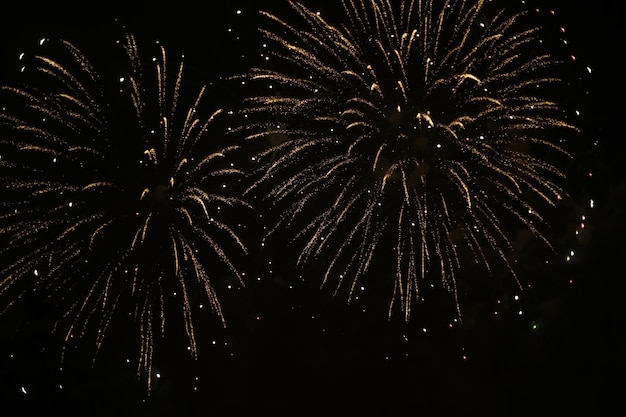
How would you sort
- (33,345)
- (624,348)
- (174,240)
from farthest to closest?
(624,348)
(33,345)
(174,240)

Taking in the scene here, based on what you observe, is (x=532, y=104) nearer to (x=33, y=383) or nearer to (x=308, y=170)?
(x=308, y=170)

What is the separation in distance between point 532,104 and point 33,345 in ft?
A: 35.5

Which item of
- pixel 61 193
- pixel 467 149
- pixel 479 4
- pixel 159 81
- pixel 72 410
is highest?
pixel 479 4

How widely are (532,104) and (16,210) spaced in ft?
25.2

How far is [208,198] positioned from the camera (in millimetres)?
10938

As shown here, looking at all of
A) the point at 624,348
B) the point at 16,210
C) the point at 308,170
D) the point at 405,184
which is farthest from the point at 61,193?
the point at 624,348

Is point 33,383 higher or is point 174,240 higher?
point 174,240

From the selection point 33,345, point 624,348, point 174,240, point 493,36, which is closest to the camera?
point 493,36

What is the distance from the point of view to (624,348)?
61.7 feet

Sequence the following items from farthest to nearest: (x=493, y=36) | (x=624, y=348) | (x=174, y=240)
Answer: (x=624, y=348) < (x=174, y=240) < (x=493, y=36)

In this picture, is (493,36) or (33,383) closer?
(493,36)

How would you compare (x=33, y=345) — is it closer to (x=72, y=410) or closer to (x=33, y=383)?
(x=33, y=383)

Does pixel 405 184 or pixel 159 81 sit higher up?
pixel 159 81

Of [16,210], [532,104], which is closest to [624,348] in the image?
[532,104]
